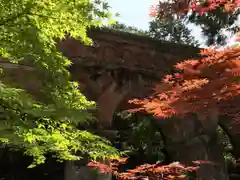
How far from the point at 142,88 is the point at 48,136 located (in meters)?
4.72

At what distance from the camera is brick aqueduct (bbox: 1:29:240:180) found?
23.8 ft

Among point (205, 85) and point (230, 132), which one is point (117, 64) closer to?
point (205, 85)

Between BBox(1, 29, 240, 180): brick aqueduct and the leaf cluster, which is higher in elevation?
BBox(1, 29, 240, 180): brick aqueduct

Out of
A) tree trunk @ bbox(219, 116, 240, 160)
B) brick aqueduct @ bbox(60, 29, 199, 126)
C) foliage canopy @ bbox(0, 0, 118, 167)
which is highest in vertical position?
brick aqueduct @ bbox(60, 29, 199, 126)

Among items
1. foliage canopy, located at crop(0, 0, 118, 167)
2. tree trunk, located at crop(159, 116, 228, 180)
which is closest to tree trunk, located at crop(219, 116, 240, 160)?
tree trunk, located at crop(159, 116, 228, 180)

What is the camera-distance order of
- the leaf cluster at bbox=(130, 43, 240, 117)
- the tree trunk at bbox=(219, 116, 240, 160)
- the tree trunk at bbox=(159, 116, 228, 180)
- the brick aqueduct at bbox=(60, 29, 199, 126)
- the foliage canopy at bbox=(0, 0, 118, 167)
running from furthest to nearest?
the tree trunk at bbox=(219, 116, 240, 160)
the tree trunk at bbox=(159, 116, 228, 180)
the brick aqueduct at bbox=(60, 29, 199, 126)
the leaf cluster at bbox=(130, 43, 240, 117)
the foliage canopy at bbox=(0, 0, 118, 167)

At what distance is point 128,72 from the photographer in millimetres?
7656

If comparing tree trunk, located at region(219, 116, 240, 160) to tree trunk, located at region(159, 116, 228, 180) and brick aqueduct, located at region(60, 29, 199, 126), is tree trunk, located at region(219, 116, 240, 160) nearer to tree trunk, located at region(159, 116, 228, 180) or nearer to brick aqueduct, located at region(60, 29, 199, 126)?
tree trunk, located at region(159, 116, 228, 180)

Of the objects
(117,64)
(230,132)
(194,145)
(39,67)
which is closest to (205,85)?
(39,67)

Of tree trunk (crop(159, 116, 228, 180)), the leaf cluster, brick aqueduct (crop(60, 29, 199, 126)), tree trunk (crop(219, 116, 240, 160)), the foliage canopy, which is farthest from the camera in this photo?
tree trunk (crop(219, 116, 240, 160))

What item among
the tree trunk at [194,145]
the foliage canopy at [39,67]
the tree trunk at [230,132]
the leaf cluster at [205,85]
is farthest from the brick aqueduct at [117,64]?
the foliage canopy at [39,67]

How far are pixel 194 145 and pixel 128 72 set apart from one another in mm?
2129

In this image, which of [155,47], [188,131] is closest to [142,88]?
[155,47]

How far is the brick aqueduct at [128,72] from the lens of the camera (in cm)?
725
